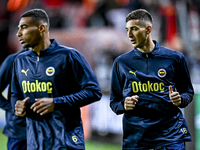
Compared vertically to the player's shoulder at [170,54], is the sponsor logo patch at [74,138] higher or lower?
lower

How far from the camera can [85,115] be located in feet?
24.7

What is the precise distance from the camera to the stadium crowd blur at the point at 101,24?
1125 cm

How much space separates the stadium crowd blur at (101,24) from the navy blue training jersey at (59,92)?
703 cm

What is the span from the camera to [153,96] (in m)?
3.40

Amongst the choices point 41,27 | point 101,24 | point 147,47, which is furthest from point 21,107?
point 101,24

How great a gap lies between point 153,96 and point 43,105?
1.06m

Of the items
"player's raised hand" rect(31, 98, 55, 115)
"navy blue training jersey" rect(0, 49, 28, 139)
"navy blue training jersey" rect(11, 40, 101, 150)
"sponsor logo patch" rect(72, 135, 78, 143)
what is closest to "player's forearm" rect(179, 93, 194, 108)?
"navy blue training jersey" rect(11, 40, 101, 150)

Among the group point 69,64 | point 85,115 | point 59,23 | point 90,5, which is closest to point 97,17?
point 90,5

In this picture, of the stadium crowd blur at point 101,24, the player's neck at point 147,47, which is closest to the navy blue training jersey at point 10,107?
the player's neck at point 147,47

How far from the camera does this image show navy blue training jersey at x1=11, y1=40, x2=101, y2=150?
335 centimetres

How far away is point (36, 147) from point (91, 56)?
1035cm

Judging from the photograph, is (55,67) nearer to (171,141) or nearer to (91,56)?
(171,141)

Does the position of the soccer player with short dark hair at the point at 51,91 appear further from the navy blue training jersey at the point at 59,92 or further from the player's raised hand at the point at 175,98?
the player's raised hand at the point at 175,98

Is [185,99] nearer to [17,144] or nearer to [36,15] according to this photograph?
[36,15]
